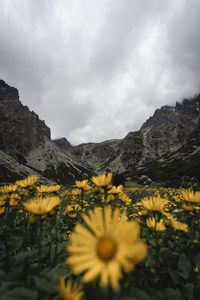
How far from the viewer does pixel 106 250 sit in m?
1.82

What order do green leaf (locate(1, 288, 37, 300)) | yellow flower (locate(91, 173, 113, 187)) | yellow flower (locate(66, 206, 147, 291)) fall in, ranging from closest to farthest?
yellow flower (locate(66, 206, 147, 291)) → green leaf (locate(1, 288, 37, 300)) → yellow flower (locate(91, 173, 113, 187))

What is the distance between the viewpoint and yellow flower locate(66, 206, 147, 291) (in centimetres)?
167

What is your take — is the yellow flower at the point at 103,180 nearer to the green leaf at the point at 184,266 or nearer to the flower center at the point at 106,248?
the green leaf at the point at 184,266

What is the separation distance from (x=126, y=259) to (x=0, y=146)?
180882mm

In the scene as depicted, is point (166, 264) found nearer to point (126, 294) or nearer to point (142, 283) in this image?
point (142, 283)

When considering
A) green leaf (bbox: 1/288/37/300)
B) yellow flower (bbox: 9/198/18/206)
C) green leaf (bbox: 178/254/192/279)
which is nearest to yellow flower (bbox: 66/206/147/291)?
green leaf (bbox: 1/288/37/300)

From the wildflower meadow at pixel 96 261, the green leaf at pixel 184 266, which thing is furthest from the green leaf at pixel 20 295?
the green leaf at pixel 184 266

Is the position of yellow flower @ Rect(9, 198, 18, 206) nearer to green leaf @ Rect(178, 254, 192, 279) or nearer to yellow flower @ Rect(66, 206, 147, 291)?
green leaf @ Rect(178, 254, 192, 279)

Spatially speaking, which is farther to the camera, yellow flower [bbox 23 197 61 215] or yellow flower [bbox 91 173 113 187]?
yellow flower [bbox 91 173 113 187]

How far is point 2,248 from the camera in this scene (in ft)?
15.0

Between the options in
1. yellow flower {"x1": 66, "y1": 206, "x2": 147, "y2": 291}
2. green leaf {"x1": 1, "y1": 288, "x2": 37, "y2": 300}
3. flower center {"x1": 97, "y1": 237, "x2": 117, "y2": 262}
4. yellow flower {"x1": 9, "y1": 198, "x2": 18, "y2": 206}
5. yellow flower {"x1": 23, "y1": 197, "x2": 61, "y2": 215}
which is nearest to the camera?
yellow flower {"x1": 66, "y1": 206, "x2": 147, "y2": 291}

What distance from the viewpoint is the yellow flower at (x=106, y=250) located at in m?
1.67

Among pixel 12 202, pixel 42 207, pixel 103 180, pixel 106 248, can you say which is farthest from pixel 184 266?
pixel 12 202

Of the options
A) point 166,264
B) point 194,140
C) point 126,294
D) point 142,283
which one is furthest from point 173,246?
point 194,140
